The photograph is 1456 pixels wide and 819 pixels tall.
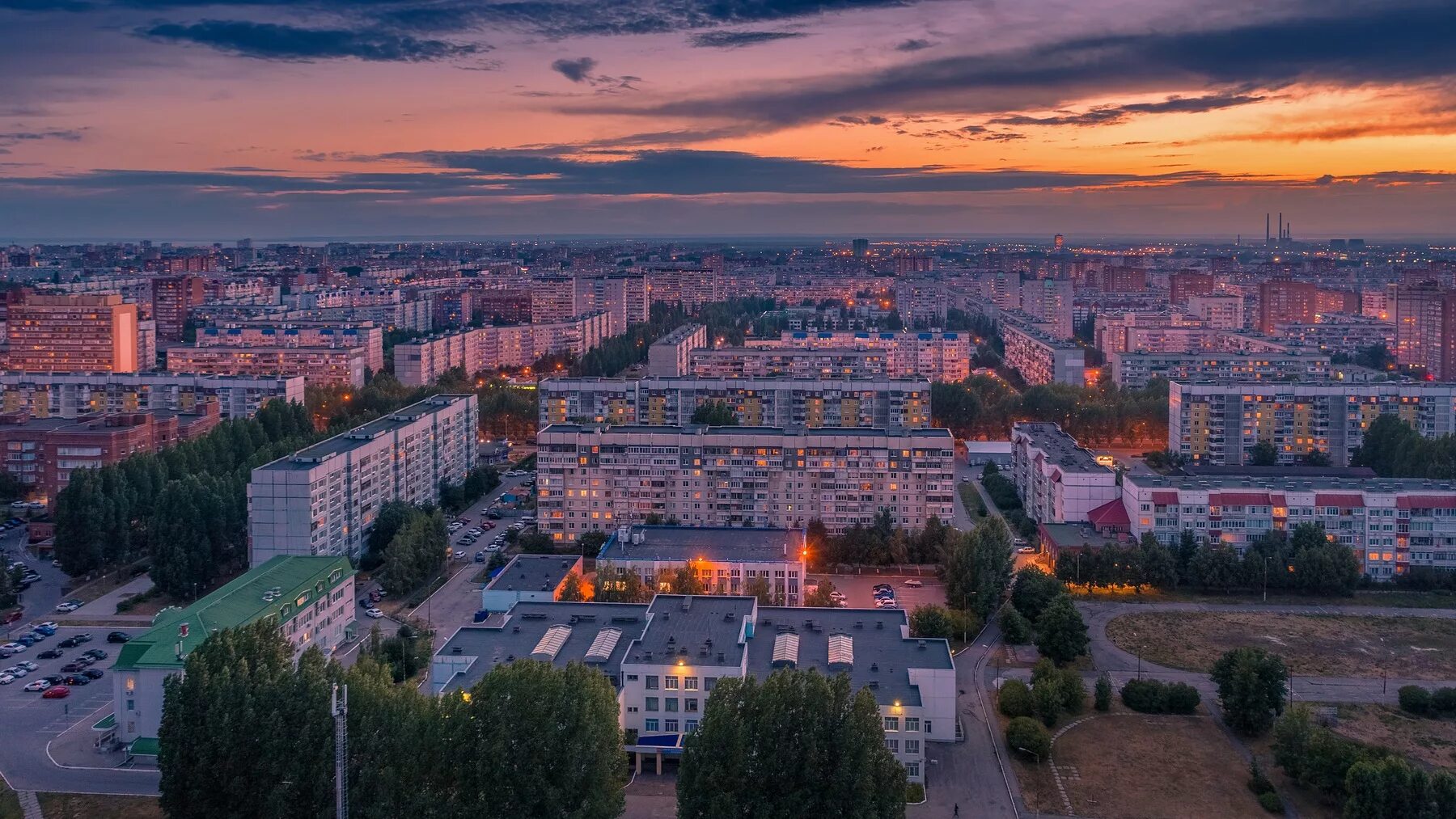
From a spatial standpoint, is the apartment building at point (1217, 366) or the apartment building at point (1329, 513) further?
the apartment building at point (1217, 366)

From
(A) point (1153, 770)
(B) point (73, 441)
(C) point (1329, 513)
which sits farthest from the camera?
(B) point (73, 441)

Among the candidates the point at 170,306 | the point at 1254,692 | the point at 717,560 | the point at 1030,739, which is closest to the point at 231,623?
the point at 717,560

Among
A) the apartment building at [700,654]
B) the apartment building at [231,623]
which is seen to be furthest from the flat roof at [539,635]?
the apartment building at [231,623]

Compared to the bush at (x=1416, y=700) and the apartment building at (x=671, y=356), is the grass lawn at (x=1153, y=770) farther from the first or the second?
the apartment building at (x=671, y=356)

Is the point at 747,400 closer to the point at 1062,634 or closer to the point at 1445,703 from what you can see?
the point at 1062,634

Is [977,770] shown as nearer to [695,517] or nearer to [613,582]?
[613,582]

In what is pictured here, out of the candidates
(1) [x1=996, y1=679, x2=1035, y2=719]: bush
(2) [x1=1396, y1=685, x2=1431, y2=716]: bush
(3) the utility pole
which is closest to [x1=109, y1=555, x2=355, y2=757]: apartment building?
(3) the utility pole
